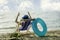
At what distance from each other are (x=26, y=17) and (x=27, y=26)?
0.54 metres

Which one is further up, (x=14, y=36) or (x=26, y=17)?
(x=26, y=17)

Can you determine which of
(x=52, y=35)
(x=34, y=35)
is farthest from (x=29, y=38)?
(x=52, y=35)

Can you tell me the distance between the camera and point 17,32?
12602mm

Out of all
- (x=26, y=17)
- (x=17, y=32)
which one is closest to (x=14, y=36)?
(x=17, y=32)

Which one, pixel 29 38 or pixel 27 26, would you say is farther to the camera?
pixel 27 26

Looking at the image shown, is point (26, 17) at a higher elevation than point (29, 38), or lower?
higher

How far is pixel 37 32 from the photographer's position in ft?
41.7

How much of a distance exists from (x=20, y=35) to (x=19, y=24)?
24.8 inches

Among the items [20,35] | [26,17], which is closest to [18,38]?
[20,35]

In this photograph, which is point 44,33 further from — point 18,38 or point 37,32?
point 18,38

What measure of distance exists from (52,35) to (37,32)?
31.6 inches

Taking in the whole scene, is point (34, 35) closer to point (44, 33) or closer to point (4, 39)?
point (44, 33)

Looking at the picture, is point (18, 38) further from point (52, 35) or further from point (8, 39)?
point (52, 35)

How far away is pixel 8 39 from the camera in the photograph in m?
12.1
